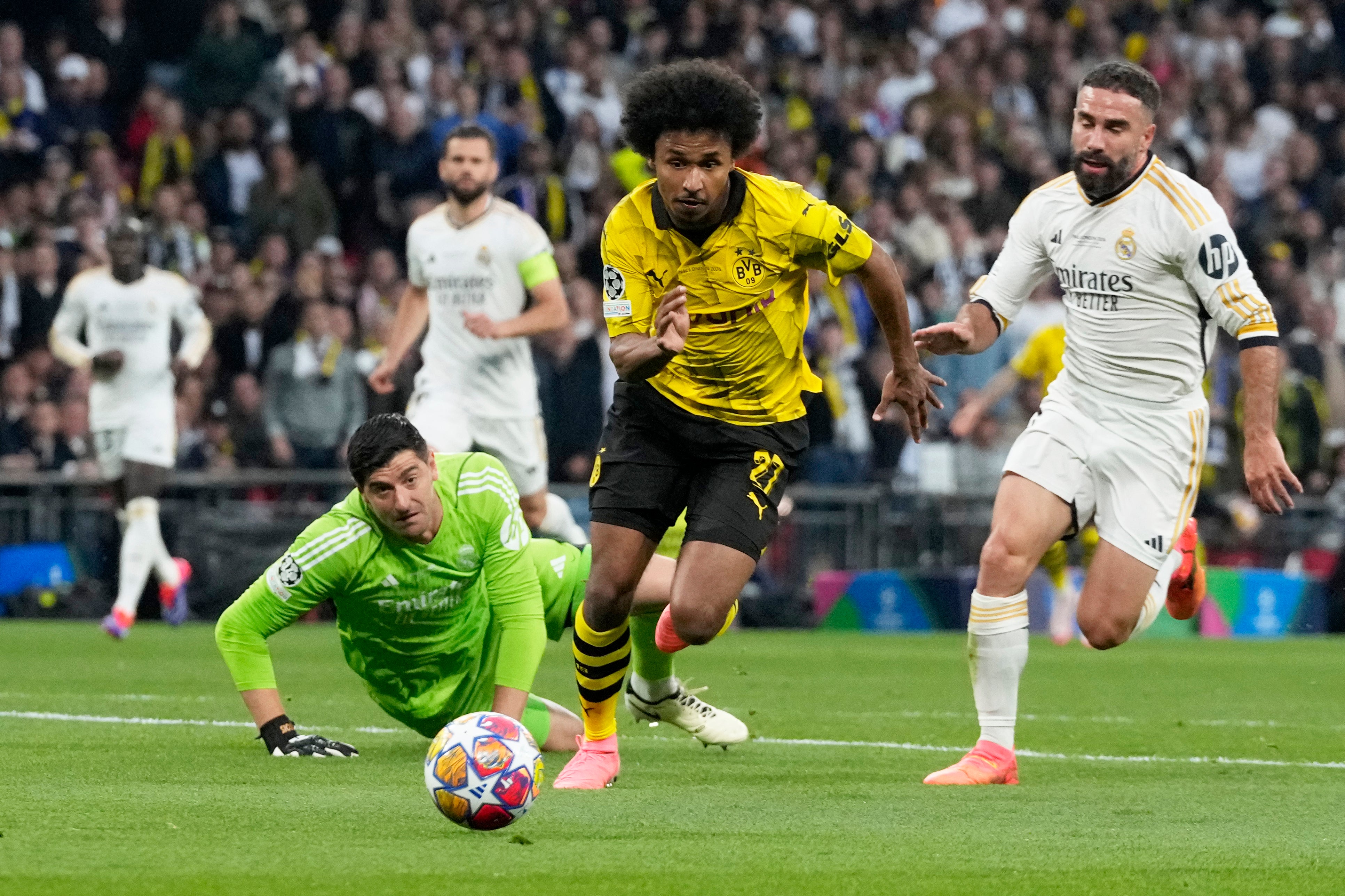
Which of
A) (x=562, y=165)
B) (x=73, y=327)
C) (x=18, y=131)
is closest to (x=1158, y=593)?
(x=73, y=327)

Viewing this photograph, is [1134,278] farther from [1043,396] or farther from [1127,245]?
[1043,396]

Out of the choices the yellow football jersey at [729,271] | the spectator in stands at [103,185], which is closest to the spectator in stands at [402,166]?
the spectator in stands at [103,185]

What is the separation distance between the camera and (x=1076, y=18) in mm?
23766

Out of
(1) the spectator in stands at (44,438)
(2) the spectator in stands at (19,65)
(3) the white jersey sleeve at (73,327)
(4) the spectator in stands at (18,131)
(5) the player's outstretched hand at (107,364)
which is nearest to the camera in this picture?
(5) the player's outstretched hand at (107,364)

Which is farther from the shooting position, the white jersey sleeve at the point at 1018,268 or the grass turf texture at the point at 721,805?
the white jersey sleeve at the point at 1018,268

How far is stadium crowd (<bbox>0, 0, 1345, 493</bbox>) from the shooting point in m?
17.8

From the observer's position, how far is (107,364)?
48.2ft

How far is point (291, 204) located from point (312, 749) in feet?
39.5

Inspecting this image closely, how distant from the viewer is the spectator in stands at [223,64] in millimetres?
19469

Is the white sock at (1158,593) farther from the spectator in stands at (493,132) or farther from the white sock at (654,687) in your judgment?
the spectator in stands at (493,132)

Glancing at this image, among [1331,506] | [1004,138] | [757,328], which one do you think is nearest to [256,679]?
[757,328]

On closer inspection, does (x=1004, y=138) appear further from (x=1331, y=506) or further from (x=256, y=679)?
(x=256, y=679)

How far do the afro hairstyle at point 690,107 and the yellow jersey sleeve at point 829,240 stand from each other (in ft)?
0.99

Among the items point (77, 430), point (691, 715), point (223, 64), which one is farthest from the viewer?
point (223, 64)
